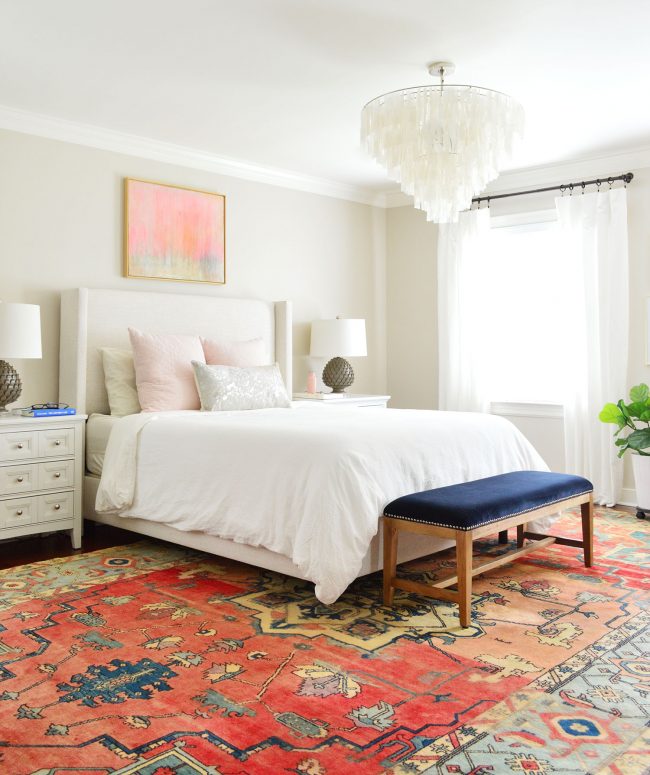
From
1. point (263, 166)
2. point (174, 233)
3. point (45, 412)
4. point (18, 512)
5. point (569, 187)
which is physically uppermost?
point (263, 166)

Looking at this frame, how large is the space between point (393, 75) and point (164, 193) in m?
1.94

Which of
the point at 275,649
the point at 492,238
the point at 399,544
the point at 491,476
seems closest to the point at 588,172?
the point at 492,238

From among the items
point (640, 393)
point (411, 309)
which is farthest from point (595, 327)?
point (411, 309)

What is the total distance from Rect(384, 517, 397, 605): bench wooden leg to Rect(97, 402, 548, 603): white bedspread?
82 mm

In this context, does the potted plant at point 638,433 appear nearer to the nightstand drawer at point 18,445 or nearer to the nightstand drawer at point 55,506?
the nightstand drawer at point 55,506

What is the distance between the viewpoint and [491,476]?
3.79m

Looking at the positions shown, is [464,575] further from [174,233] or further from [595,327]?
[174,233]

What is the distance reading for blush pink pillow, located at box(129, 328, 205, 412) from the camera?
14.8 ft

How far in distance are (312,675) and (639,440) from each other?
10.6 ft

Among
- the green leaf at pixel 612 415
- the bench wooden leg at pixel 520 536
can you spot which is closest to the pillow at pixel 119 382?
the bench wooden leg at pixel 520 536

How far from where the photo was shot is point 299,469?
3.17 meters

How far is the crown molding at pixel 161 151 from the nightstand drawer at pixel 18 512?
2.19 meters

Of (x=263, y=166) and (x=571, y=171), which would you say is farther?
(x=263, y=166)

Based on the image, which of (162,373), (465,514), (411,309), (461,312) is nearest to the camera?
(465,514)
